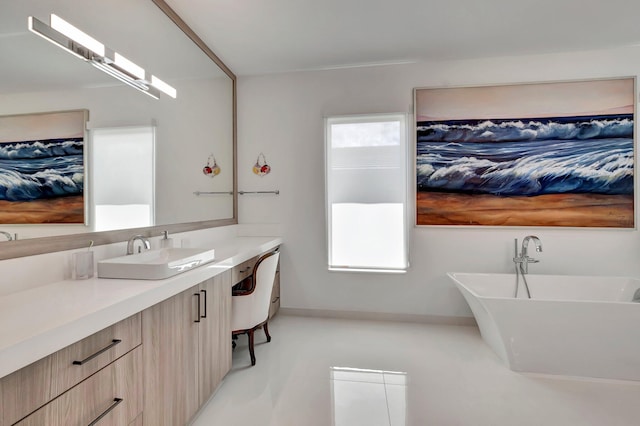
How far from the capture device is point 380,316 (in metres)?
3.16

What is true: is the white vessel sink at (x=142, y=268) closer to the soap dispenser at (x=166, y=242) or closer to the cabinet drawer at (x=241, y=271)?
the soap dispenser at (x=166, y=242)

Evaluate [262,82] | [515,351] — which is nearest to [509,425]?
[515,351]

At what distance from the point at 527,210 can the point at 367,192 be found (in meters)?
1.53

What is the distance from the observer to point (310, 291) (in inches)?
129

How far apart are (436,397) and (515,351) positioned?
74 cm

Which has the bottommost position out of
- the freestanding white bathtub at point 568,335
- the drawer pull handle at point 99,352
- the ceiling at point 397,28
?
the freestanding white bathtub at point 568,335

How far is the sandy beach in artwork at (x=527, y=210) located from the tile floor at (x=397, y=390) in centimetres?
115

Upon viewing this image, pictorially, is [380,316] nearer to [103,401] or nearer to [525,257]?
[525,257]

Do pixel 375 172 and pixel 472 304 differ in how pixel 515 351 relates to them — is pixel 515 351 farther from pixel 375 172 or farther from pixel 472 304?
pixel 375 172

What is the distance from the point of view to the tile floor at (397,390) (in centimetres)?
173

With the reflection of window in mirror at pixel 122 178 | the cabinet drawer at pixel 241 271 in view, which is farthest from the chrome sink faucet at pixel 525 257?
the reflection of window in mirror at pixel 122 178

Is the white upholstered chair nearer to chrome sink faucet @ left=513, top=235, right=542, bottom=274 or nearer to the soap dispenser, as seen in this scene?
the soap dispenser

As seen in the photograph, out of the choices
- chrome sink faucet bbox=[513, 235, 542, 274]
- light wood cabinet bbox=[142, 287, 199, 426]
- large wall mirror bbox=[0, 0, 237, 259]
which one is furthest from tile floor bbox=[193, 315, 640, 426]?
large wall mirror bbox=[0, 0, 237, 259]

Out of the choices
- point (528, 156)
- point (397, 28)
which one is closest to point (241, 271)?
→ point (397, 28)
